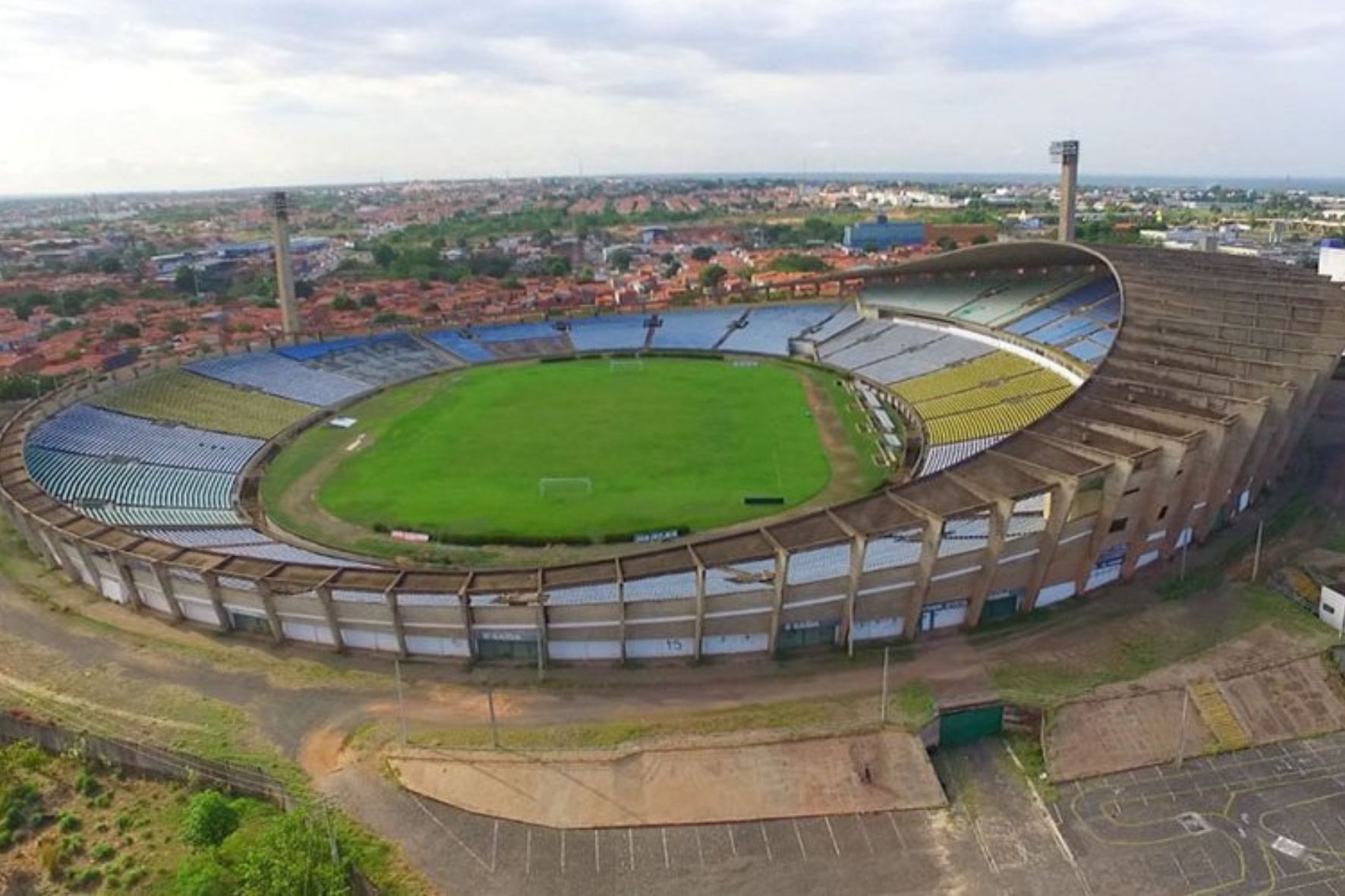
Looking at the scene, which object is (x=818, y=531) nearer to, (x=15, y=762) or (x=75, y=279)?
(x=15, y=762)

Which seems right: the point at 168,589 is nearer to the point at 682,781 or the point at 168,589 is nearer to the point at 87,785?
the point at 87,785

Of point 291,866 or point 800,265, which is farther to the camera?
point 800,265

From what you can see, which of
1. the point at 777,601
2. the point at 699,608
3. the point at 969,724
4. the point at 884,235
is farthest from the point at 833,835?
the point at 884,235

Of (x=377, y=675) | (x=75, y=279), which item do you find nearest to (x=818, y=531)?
(x=377, y=675)

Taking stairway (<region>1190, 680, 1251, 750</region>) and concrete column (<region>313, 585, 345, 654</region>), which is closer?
stairway (<region>1190, 680, 1251, 750</region>)

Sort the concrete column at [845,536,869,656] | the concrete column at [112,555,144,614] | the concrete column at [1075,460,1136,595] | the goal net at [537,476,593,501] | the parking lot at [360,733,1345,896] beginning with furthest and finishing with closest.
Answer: the goal net at [537,476,593,501] < the concrete column at [112,555,144,614] < the concrete column at [1075,460,1136,595] < the concrete column at [845,536,869,656] < the parking lot at [360,733,1345,896]

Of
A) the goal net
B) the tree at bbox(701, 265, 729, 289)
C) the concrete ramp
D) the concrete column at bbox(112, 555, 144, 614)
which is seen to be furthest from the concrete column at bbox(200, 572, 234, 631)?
the tree at bbox(701, 265, 729, 289)

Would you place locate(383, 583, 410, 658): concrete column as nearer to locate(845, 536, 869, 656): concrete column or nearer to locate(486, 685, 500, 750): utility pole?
locate(486, 685, 500, 750): utility pole
